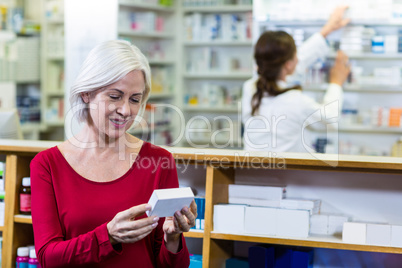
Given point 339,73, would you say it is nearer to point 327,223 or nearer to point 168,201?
point 327,223

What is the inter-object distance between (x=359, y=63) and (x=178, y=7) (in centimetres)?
255

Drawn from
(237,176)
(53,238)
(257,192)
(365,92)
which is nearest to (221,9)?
(365,92)

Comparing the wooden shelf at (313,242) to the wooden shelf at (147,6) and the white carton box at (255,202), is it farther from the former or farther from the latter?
the wooden shelf at (147,6)

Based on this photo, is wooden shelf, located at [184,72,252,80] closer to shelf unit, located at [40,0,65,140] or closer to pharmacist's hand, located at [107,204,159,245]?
shelf unit, located at [40,0,65,140]

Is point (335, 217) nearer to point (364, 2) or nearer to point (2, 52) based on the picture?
point (364, 2)

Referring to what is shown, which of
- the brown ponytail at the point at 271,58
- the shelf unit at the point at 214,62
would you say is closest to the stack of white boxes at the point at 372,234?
the brown ponytail at the point at 271,58

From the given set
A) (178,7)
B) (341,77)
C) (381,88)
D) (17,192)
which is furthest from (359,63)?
(17,192)

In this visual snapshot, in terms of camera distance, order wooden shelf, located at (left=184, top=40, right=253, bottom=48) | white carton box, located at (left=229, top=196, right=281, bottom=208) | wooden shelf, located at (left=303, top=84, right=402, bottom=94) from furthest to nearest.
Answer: wooden shelf, located at (left=184, top=40, right=253, bottom=48) < wooden shelf, located at (left=303, top=84, right=402, bottom=94) < white carton box, located at (left=229, top=196, right=281, bottom=208)

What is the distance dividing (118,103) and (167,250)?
0.55m

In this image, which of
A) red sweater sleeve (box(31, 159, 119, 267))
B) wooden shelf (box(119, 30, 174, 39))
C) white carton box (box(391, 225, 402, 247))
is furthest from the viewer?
wooden shelf (box(119, 30, 174, 39))

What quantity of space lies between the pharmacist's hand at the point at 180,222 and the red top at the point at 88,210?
10 centimetres

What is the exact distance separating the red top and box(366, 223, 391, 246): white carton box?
0.84 metres

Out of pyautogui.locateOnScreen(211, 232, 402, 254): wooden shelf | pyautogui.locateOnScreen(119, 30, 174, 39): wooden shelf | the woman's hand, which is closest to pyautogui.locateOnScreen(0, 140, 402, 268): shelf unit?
pyautogui.locateOnScreen(211, 232, 402, 254): wooden shelf

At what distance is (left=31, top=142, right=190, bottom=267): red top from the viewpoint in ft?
6.09
